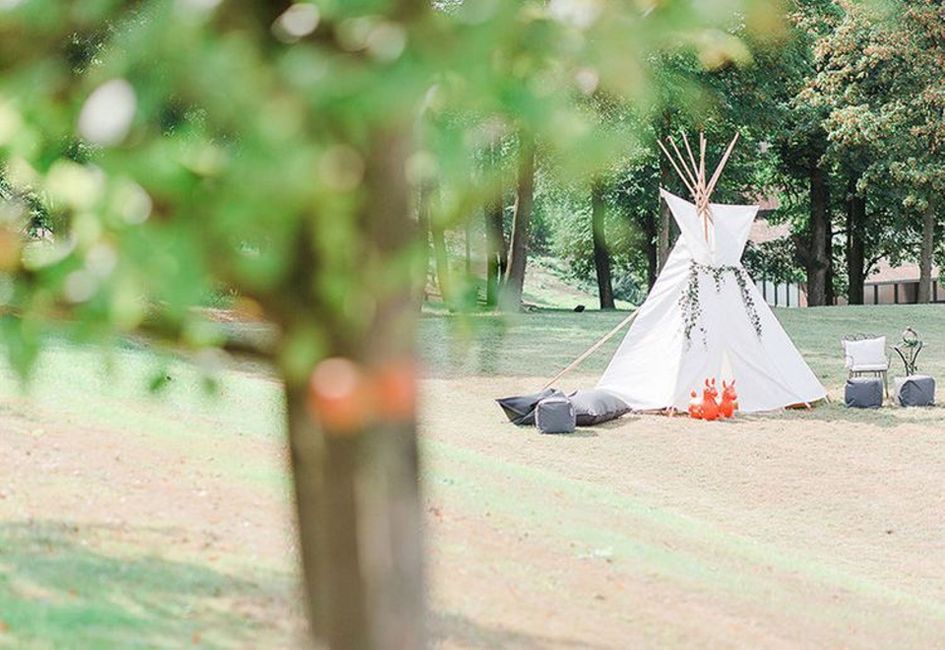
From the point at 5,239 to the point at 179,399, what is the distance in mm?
10806

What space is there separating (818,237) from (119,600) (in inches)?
1300

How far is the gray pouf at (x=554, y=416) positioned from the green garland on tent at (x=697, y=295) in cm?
281

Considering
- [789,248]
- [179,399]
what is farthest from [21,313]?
[789,248]

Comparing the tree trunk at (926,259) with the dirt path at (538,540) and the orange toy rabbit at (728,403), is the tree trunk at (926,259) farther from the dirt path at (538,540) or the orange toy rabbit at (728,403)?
the dirt path at (538,540)

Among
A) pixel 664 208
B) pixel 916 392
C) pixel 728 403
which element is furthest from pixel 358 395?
pixel 664 208

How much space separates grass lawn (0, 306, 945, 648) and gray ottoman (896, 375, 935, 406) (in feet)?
6.32

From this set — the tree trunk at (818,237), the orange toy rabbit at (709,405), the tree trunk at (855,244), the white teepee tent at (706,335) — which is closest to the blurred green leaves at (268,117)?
the orange toy rabbit at (709,405)

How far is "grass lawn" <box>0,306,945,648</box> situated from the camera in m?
6.43

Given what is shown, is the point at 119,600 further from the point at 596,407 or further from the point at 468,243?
the point at 596,407

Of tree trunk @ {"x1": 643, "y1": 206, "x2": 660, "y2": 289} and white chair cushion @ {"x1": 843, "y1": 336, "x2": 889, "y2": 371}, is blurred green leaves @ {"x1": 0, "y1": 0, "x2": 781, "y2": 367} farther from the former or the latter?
tree trunk @ {"x1": 643, "y1": 206, "x2": 660, "y2": 289}

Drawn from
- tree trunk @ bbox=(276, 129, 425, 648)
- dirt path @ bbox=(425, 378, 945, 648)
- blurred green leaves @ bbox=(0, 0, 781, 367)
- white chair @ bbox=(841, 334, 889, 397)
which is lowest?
dirt path @ bbox=(425, 378, 945, 648)

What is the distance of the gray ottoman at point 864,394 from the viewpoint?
17.6 m

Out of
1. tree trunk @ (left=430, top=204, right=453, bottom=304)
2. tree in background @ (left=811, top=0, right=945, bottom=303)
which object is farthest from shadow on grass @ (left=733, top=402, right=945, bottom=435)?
tree in background @ (left=811, top=0, right=945, bottom=303)

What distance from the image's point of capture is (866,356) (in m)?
18.2
